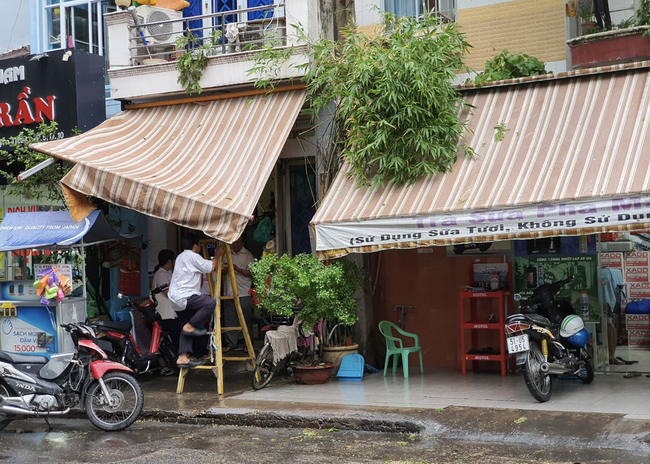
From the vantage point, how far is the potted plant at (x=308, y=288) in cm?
1012

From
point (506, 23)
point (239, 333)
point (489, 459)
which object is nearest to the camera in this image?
point (489, 459)

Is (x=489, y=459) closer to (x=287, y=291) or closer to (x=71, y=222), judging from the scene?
(x=287, y=291)

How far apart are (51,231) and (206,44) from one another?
11.4ft

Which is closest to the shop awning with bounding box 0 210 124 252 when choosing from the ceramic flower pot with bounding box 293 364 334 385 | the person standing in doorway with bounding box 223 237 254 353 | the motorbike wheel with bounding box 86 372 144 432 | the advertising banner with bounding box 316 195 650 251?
the person standing in doorway with bounding box 223 237 254 353

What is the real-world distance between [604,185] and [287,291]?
403cm

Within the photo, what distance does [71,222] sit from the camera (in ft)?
36.7

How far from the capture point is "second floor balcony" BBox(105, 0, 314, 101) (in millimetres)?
11336

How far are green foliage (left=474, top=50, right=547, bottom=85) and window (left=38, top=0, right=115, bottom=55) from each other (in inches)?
288

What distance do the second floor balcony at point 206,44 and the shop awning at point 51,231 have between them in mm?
2194

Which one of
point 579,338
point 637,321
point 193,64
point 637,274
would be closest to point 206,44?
point 193,64

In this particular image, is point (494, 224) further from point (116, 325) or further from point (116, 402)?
point (116, 325)

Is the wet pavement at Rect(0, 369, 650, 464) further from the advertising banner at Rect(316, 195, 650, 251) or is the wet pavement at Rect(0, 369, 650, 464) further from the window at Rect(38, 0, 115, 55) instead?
the window at Rect(38, 0, 115, 55)

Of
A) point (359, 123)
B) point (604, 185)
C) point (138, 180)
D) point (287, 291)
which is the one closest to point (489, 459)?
point (604, 185)

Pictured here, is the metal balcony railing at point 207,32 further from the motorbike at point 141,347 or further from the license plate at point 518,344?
the license plate at point 518,344
